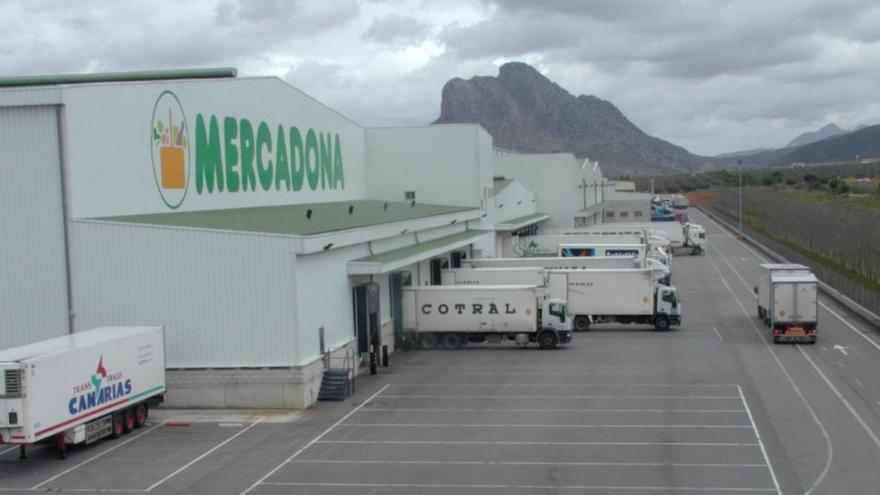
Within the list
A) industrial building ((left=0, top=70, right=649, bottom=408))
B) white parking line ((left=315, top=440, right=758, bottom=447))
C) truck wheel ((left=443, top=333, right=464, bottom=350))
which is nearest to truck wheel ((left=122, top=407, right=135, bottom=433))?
industrial building ((left=0, top=70, right=649, bottom=408))

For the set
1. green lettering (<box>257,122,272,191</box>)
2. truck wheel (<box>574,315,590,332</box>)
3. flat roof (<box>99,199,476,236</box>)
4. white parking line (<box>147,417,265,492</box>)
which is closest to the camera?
white parking line (<box>147,417,265,492</box>)

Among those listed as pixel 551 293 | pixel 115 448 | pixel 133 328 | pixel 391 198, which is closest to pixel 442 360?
pixel 551 293

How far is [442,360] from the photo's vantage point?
39906 mm

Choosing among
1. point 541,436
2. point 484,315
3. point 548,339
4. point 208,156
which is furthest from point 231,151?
point 541,436

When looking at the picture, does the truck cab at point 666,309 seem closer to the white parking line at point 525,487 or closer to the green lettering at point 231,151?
the green lettering at point 231,151

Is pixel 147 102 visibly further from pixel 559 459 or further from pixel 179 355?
pixel 559 459

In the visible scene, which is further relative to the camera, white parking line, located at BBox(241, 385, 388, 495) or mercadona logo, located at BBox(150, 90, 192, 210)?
mercadona logo, located at BBox(150, 90, 192, 210)

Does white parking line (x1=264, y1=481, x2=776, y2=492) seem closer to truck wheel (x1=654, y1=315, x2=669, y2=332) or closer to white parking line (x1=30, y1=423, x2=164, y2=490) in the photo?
white parking line (x1=30, y1=423, x2=164, y2=490)

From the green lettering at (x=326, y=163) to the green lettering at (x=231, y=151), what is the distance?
12554mm

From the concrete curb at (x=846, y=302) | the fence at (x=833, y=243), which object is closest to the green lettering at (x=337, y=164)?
the concrete curb at (x=846, y=302)

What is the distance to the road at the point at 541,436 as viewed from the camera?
21.6 m

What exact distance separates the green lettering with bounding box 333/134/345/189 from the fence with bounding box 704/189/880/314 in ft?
93.8

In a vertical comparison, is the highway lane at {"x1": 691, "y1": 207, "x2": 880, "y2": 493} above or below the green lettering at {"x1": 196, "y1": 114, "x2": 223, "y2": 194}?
below

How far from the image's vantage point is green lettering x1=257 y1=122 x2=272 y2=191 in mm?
42906
